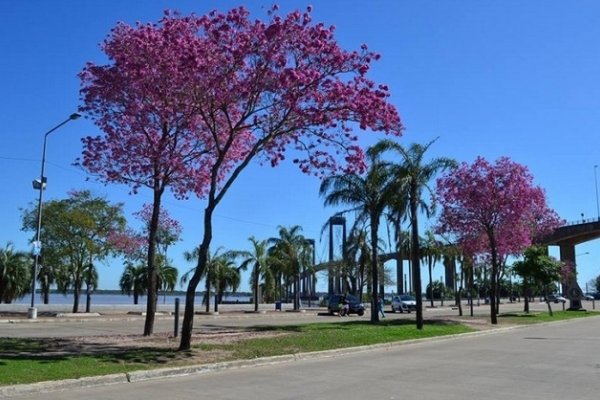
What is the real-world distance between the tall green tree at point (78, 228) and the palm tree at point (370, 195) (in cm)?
A: 1371

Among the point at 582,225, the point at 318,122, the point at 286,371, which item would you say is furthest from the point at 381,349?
the point at 582,225

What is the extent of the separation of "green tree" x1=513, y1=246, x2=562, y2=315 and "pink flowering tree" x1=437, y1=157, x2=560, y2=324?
12.2 metres

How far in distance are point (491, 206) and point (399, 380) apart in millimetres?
23446

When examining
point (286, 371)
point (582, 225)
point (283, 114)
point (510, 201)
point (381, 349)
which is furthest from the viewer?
point (582, 225)

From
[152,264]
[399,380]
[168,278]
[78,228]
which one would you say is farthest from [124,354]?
[168,278]

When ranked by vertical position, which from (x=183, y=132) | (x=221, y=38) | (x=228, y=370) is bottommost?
(x=228, y=370)

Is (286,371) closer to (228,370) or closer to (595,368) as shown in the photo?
(228,370)

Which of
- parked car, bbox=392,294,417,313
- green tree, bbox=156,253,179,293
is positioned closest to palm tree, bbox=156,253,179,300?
green tree, bbox=156,253,179,293

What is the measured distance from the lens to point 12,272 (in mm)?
47219

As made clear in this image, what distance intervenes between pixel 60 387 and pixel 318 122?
8.68 metres

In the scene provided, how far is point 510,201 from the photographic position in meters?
33.1

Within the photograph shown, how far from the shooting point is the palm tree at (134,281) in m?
57.7

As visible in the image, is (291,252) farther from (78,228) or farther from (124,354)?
(124,354)

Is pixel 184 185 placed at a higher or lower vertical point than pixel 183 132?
lower
